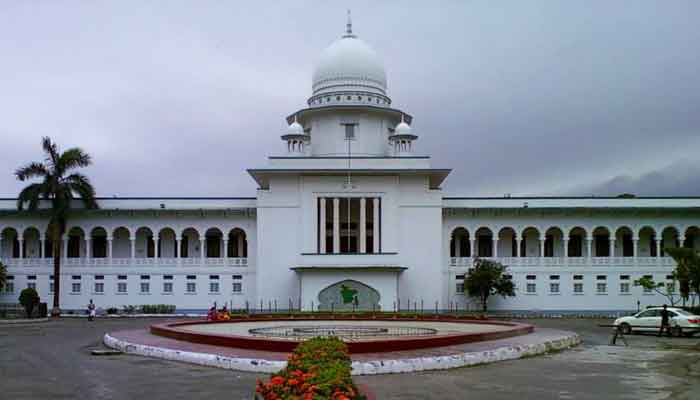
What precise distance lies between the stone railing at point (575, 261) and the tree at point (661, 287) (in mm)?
1467

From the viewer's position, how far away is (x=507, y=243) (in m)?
53.9

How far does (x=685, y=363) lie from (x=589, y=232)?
105 ft

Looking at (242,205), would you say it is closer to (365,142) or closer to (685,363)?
(365,142)

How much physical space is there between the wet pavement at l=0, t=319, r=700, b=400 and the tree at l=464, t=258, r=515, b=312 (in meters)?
23.8

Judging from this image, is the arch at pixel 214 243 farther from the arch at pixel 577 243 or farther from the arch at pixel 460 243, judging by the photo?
the arch at pixel 577 243

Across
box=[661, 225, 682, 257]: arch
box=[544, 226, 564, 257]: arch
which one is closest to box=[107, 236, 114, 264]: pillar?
box=[544, 226, 564, 257]: arch

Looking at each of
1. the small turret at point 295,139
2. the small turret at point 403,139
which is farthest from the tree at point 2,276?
the small turret at point 403,139

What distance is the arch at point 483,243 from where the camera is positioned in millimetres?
53250

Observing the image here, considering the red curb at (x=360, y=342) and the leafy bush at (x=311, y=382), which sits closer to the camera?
the leafy bush at (x=311, y=382)

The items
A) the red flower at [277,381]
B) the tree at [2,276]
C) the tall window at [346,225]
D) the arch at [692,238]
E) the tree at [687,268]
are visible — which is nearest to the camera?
the red flower at [277,381]

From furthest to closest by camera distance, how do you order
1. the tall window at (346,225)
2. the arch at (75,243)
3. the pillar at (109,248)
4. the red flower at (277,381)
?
the arch at (75,243)
the pillar at (109,248)
the tall window at (346,225)
the red flower at (277,381)

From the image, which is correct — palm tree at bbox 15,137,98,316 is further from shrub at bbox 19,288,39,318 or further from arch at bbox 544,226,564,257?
arch at bbox 544,226,564,257

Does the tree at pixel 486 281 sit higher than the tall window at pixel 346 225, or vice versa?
the tall window at pixel 346 225

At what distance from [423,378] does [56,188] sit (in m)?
36.9
